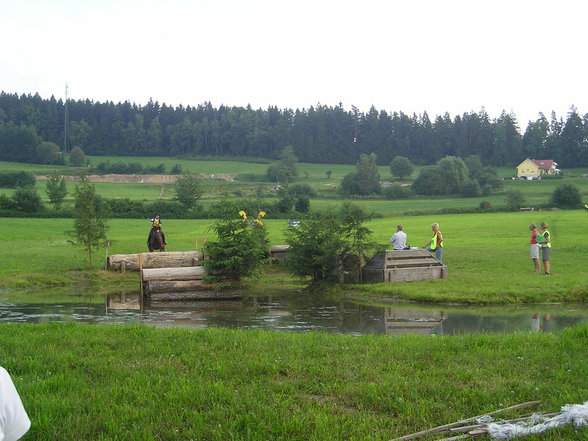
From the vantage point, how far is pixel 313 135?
7303 inches

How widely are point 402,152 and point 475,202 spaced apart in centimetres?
7812

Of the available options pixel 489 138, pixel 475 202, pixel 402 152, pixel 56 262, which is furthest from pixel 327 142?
pixel 56 262

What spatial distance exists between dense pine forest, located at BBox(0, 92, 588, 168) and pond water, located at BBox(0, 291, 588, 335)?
158240 mm

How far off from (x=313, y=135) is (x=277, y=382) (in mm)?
179506

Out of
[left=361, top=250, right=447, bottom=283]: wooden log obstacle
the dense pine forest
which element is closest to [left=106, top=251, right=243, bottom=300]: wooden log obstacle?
[left=361, top=250, right=447, bottom=283]: wooden log obstacle

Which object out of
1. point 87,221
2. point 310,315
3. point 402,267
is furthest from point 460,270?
point 87,221

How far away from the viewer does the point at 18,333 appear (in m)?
11.5

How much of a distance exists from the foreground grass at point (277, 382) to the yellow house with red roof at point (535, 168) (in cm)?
15302

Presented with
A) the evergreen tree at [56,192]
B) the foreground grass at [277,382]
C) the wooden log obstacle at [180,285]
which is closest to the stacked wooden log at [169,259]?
the wooden log obstacle at [180,285]

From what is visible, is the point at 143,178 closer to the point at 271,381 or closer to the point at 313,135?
the point at 313,135

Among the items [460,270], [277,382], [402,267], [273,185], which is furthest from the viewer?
[273,185]

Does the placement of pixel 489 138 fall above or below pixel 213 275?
above

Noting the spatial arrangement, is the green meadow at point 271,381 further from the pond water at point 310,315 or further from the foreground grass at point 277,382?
the pond water at point 310,315

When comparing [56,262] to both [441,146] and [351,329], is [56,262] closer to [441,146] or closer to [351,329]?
[351,329]
